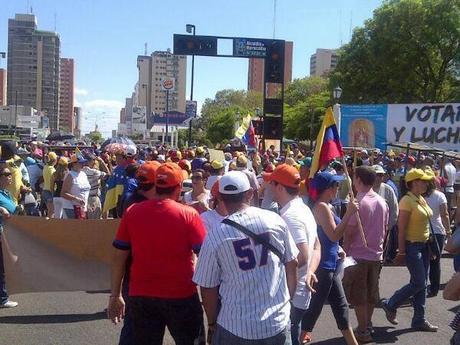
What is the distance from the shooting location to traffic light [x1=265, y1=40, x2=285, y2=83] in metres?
20.5

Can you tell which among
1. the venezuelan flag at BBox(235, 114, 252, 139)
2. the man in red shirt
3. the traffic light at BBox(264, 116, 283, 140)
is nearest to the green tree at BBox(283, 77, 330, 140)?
the venezuelan flag at BBox(235, 114, 252, 139)

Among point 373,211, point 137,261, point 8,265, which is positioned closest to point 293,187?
point 137,261

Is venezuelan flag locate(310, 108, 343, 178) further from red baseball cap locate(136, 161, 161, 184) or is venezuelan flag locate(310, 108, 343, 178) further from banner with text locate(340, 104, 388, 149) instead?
banner with text locate(340, 104, 388, 149)

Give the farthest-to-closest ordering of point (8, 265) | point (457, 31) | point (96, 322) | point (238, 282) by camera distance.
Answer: point (457, 31) → point (8, 265) → point (96, 322) → point (238, 282)

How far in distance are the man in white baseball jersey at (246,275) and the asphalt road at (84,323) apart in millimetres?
2970

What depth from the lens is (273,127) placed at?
2023 cm

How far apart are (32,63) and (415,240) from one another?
169 metres

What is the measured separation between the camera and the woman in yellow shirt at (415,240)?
6.57 meters

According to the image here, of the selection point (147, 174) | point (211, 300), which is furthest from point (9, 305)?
point (211, 300)

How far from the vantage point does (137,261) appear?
397 centimetres

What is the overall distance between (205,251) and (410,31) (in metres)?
41.7

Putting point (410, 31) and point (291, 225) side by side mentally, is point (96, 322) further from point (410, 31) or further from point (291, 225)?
point (410, 31)

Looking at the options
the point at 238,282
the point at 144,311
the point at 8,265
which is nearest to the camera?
the point at 238,282

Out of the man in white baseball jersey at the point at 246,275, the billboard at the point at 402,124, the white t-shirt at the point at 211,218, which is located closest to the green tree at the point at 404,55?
the billboard at the point at 402,124
